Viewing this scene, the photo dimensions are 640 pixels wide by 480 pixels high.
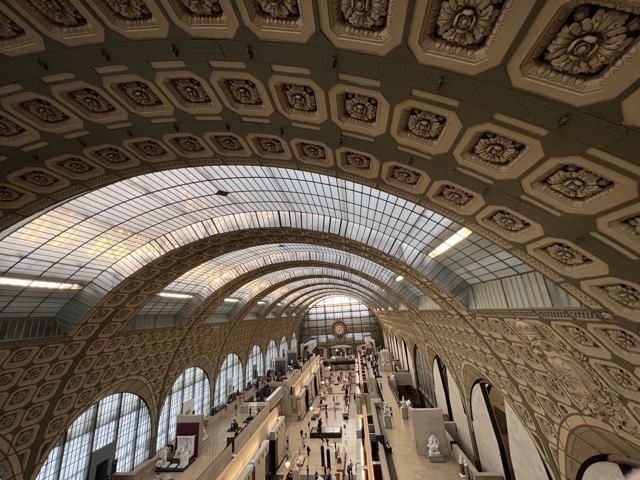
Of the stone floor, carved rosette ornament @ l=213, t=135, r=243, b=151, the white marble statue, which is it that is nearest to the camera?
carved rosette ornament @ l=213, t=135, r=243, b=151

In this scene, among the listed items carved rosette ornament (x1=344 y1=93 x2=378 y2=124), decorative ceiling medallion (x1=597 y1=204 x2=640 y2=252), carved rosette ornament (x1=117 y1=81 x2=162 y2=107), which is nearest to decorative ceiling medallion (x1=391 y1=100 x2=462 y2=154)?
carved rosette ornament (x1=344 y1=93 x2=378 y2=124)

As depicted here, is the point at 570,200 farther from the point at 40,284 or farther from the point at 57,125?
the point at 40,284

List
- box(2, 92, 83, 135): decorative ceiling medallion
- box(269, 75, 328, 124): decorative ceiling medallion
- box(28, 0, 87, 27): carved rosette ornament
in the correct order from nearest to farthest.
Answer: box(28, 0, 87, 27): carved rosette ornament → box(269, 75, 328, 124): decorative ceiling medallion → box(2, 92, 83, 135): decorative ceiling medallion

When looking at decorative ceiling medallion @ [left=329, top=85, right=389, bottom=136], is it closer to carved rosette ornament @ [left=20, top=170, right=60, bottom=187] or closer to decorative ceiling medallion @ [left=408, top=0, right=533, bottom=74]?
decorative ceiling medallion @ [left=408, top=0, right=533, bottom=74]

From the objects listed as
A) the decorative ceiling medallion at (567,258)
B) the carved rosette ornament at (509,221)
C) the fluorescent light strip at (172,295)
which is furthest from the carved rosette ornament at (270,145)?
the fluorescent light strip at (172,295)

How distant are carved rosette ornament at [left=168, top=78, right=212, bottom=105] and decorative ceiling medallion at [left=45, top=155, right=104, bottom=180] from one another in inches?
205

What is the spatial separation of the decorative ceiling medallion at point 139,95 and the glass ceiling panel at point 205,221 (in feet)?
23.0

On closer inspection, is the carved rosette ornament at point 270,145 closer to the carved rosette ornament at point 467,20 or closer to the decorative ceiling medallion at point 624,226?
the carved rosette ornament at point 467,20

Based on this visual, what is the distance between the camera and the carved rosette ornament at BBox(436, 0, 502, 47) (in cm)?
483

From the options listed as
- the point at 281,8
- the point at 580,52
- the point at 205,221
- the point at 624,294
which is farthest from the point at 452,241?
the point at 205,221

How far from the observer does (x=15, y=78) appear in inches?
306

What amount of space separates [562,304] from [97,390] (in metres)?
A: 33.1

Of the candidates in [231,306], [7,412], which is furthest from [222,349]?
[7,412]

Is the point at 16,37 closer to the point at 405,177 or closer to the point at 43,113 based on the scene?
the point at 43,113
